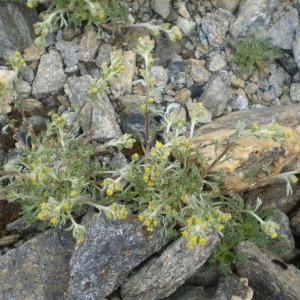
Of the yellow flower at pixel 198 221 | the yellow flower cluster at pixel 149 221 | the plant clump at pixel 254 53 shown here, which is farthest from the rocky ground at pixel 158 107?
the yellow flower at pixel 198 221

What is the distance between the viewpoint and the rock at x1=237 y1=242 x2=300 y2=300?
5898mm

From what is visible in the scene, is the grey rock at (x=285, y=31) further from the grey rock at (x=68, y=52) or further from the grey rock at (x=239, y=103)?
the grey rock at (x=68, y=52)

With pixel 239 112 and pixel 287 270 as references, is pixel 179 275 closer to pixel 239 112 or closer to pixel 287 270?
pixel 287 270

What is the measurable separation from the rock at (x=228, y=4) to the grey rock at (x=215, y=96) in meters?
1.33

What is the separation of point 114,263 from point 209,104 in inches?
102

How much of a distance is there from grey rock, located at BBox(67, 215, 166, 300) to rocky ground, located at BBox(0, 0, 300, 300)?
1 centimetres

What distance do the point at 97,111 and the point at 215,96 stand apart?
1.66m

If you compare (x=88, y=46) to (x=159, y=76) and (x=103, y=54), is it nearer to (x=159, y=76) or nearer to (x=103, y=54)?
(x=103, y=54)

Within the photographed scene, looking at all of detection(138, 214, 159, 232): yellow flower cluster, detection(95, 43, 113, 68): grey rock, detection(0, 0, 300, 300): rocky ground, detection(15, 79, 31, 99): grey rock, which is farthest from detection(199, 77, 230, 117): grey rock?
detection(15, 79, 31, 99): grey rock

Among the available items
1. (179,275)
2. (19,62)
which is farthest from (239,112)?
(19,62)

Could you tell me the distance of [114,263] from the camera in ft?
18.7

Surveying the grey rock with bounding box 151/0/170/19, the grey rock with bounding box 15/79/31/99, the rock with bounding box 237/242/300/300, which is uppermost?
the grey rock with bounding box 151/0/170/19

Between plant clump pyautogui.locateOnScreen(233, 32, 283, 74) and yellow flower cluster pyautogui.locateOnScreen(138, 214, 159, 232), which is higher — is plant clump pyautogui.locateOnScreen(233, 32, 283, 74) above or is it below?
above

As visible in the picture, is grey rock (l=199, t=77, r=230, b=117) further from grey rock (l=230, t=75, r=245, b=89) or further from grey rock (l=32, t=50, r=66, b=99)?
grey rock (l=32, t=50, r=66, b=99)
